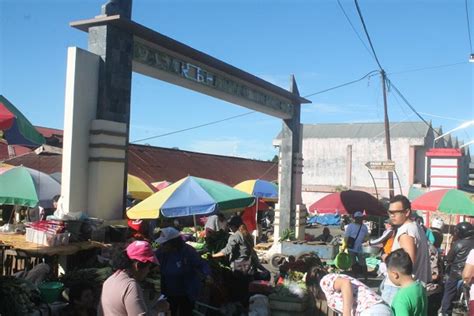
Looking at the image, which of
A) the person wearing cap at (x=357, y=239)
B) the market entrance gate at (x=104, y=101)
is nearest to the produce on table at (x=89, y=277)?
the market entrance gate at (x=104, y=101)

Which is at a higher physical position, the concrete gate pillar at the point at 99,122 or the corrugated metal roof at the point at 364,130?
the corrugated metal roof at the point at 364,130

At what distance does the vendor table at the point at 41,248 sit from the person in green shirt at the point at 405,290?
4091mm

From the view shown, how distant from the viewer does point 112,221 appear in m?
8.18

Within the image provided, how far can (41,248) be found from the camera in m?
6.17

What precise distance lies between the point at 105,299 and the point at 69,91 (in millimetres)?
4866

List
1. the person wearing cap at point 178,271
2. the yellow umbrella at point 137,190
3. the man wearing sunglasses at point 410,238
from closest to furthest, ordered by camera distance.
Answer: the man wearing sunglasses at point 410,238
the person wearing cap at point 178,271
the yellow umbrella at point 137,190

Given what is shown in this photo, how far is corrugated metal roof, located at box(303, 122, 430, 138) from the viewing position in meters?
37.4

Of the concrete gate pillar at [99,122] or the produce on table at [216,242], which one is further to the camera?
the produce on table at [216,242]

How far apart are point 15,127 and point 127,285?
2.98m

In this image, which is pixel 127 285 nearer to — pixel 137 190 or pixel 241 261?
pixel 241 261

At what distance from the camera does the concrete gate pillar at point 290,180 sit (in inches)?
637

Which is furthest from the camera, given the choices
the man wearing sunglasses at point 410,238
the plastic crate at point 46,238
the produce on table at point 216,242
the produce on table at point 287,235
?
the produce on table at point 287,235

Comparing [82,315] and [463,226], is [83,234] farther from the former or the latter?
[463,226]

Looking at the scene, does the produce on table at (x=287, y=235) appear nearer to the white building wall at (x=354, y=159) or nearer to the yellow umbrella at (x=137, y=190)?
the yellow umbrella at (x=137, y=190)
